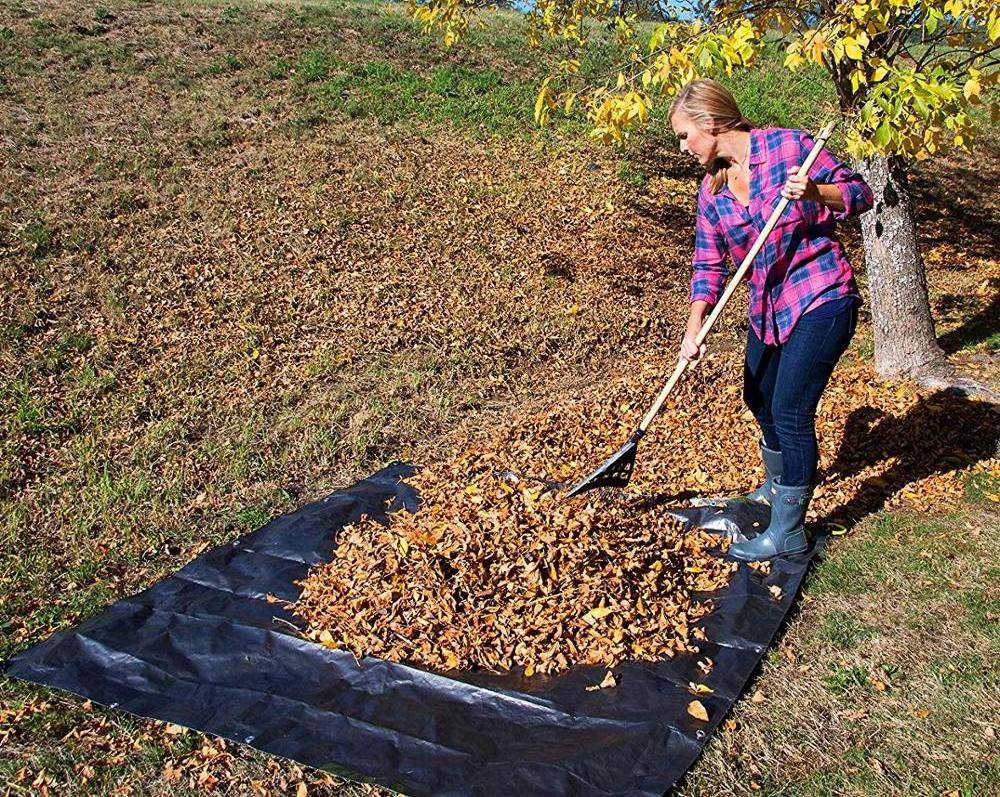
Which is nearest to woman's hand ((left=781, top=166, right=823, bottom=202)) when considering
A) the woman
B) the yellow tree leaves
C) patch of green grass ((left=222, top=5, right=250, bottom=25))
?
the woman

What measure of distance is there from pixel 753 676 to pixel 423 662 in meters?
1.15

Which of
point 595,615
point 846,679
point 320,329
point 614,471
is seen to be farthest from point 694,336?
point 320,329

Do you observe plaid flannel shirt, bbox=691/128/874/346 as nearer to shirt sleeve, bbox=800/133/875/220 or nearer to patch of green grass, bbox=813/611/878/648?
shirt sleeve, bbox=800/133/875/220

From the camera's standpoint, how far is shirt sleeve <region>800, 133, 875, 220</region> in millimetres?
3244

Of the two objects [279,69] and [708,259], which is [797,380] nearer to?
[708,259]

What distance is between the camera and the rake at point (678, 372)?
3234 mm

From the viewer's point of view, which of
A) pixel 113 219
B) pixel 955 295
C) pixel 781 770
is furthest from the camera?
pixel 955 295

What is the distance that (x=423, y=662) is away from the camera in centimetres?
324

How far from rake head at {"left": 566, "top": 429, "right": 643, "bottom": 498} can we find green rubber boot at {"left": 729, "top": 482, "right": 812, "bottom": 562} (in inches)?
22.1

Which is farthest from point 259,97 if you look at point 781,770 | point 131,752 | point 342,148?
point 781,770

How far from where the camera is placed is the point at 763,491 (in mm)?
4254

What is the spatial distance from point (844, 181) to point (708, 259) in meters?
0.67

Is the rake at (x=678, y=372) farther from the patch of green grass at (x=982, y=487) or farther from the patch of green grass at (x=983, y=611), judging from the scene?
the patch of green grass at (x=982, y=487)

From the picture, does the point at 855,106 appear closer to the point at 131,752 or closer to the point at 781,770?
the point at 781,770
